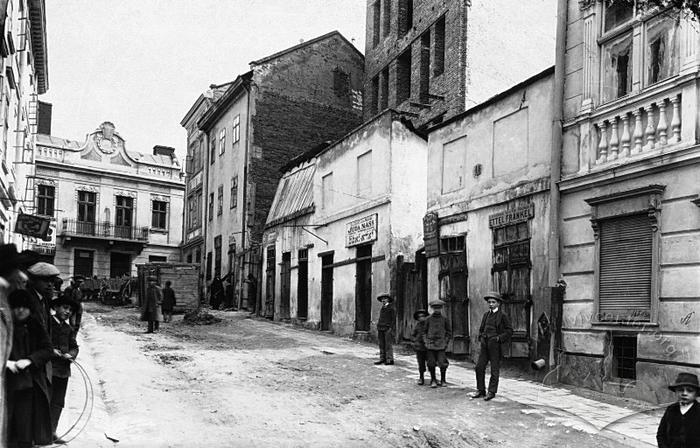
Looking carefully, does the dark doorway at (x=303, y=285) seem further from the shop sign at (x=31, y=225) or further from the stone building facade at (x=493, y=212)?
the stone building facade at (x=493, y=212)

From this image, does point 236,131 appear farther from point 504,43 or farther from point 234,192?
point 504,43

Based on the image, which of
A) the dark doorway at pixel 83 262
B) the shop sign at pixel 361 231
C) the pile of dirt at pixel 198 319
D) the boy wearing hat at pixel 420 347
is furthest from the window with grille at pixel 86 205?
the boy wearing hat at pixel 420 347

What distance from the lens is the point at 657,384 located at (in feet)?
31.3

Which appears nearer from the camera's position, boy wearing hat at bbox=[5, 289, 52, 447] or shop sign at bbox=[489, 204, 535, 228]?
boy wearing hat at bbox=[5, 289, 52, 447]

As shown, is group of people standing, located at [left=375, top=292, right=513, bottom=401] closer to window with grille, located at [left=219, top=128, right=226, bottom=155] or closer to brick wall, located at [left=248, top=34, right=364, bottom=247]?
brick wall, located at [left=248, top=34, right=364, bottom=247]

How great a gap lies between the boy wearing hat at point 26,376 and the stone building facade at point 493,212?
27.1 ft

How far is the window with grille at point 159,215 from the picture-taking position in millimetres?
44500

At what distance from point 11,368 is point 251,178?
82.5 ft

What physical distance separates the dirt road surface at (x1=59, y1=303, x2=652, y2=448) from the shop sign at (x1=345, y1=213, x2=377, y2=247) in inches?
155

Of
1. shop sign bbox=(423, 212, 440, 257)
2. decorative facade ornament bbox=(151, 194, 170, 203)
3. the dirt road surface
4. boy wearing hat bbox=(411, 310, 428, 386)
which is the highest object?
decorative facade ornament bbox=(151, 194, 170, 203)

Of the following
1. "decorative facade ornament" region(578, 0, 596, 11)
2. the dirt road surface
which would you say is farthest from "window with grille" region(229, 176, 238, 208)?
"decorative facade ornament" region(578, 0, 596, 11)

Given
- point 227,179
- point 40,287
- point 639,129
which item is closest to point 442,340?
point 639,129

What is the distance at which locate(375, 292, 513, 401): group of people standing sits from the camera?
1027 centimetres

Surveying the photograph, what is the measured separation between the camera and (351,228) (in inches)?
797
